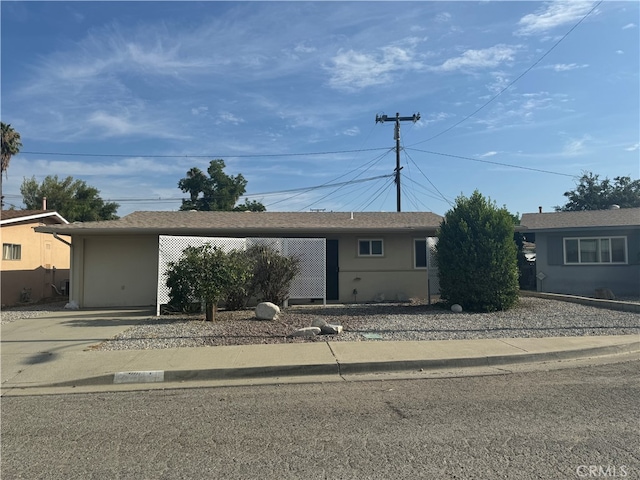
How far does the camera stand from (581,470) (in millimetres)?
3967

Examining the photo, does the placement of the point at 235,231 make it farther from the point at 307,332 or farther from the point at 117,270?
the point at 307,332

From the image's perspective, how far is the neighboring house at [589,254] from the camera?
1881 centimetres

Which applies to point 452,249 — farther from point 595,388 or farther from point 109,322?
point 109,322

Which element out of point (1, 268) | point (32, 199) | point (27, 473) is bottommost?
point (27, 473)

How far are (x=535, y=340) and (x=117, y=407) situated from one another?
7653 mm

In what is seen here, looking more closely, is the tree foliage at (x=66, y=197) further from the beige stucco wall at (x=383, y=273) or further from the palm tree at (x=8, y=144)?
the beige stucco wall at (x=383, y=273)

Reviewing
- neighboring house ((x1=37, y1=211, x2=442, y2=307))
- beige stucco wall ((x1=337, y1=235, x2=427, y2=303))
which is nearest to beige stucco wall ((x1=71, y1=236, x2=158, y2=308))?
neighboring house ((x1=37, y1=211, x2=442, y2=307))

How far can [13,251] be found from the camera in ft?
61.1

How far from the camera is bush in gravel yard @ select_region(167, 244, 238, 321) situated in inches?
467

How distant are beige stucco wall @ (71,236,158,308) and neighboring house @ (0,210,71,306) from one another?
3673 mm

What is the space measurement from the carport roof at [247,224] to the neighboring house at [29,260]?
382 centimetres

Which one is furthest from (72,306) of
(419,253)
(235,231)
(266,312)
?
(419,253)

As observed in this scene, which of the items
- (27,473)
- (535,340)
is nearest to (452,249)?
(535,340)

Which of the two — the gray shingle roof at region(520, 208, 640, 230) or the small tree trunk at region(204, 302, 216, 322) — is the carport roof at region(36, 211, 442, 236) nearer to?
the small tree trunk at region(204, 302, 216, 322)
